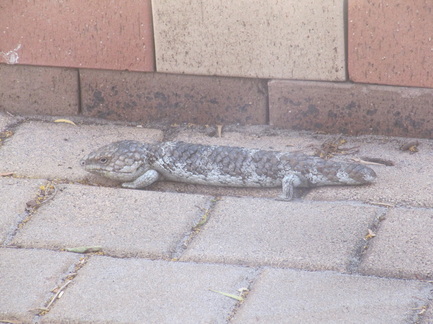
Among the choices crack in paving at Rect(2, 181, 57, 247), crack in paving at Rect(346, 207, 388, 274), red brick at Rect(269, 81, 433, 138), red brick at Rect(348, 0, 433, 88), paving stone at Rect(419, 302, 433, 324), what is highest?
red brick at Rect(348, 0, 433, 88)

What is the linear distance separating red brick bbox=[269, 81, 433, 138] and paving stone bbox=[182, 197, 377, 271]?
993 mm

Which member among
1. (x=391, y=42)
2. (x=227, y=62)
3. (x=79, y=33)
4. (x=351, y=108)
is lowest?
(x=351, y=108)

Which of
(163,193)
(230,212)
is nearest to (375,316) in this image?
(230,212)

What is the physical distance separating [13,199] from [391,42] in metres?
2.39

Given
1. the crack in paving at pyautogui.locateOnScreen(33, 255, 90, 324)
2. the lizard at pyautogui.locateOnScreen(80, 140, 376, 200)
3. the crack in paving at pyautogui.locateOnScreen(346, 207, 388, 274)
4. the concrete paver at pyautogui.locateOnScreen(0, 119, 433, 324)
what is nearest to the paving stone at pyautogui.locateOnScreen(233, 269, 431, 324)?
the concrete paver at pyautogui.locateOnScreen(0, 119, 433, 324)

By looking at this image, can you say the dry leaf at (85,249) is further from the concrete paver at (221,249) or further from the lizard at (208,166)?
the lizard at (208,166)

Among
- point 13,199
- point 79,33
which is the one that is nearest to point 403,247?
point 13,199

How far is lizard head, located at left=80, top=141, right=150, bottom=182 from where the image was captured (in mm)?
4500

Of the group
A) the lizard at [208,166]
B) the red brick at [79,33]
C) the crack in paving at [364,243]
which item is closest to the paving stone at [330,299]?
the crack in paving at [364,243]

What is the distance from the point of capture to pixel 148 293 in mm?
3305

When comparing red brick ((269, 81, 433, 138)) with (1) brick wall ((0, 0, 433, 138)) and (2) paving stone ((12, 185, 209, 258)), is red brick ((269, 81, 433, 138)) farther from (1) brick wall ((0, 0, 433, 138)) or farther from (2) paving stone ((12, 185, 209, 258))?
(2) paving stone ((12, 185, 209, 258))

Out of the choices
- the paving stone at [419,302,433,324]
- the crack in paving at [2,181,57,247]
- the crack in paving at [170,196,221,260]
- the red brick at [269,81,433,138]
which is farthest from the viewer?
the red brick at [269,81,433,138]

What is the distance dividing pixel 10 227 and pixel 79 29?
5.55ft

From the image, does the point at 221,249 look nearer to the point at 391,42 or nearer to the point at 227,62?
the point at 227,62
